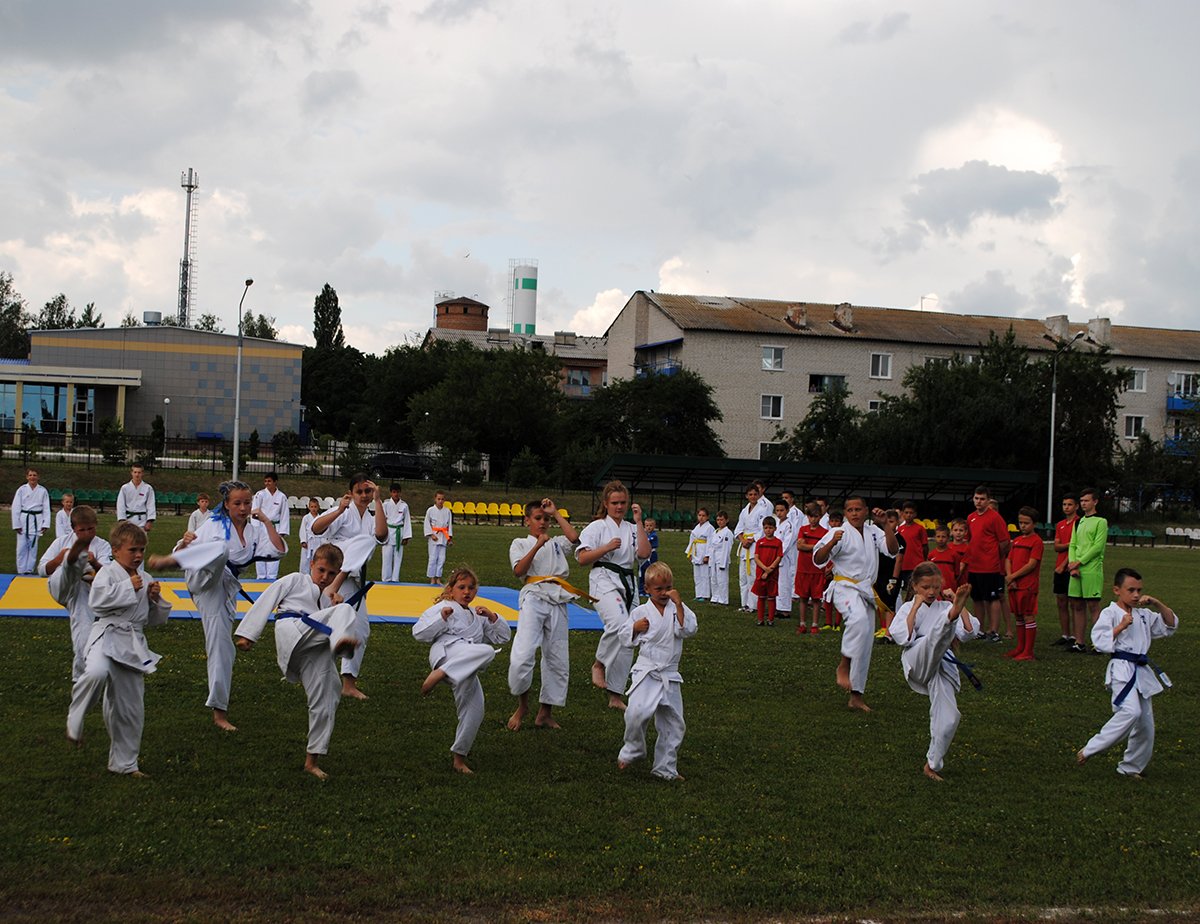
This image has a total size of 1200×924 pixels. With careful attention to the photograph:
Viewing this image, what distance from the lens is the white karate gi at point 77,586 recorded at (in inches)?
333

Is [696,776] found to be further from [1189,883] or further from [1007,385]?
[1007,385]

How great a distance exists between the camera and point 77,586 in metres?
8.71

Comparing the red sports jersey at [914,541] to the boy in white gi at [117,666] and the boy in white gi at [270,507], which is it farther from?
the boy in white gi at [117,666]

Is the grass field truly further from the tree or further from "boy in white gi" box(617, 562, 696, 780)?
the tree

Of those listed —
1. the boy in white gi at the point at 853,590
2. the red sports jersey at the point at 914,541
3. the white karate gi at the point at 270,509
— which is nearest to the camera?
the boy in white gi at the point at 853,590

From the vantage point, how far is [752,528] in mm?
19891

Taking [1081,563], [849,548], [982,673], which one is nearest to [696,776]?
[849,548]

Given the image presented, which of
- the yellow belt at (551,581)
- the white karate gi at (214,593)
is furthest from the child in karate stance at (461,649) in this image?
the white karate gi at (214,593)

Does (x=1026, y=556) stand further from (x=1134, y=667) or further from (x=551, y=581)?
(x=551, y=581)

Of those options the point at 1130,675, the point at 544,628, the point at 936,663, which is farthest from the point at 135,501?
the point at 1130,675

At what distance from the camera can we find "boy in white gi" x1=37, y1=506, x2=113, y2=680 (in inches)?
326

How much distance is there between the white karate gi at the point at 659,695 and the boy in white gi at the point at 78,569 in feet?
12.4

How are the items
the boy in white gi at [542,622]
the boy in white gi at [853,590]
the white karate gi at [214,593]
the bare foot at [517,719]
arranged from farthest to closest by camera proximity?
the boy in white gi at [853,590] → the boy in white gi at [542,622] → the bare foot at [517,719] → the white karate gi at [214,593]

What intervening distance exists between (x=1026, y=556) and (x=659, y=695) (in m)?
8.79
